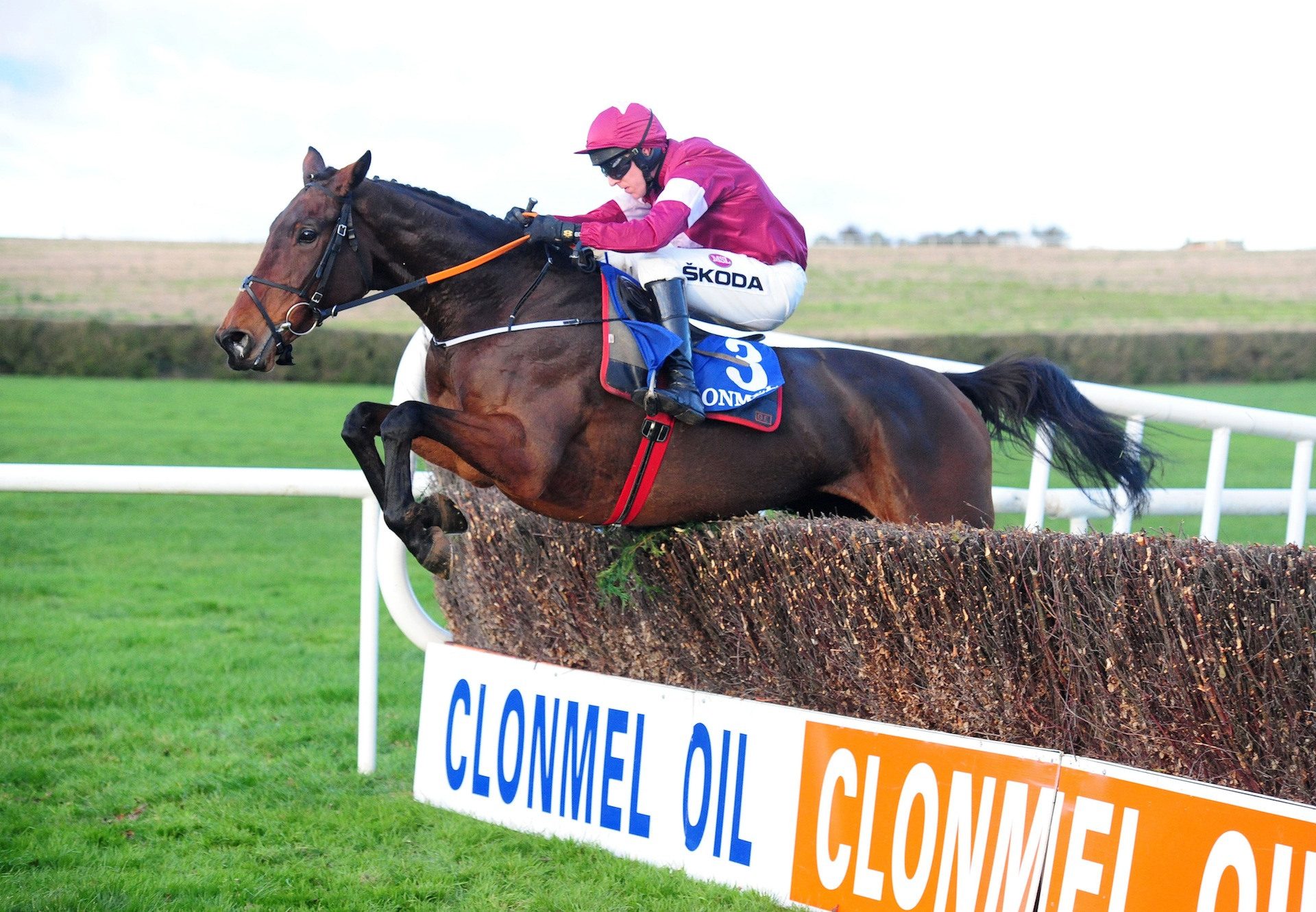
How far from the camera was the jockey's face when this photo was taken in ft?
13.1

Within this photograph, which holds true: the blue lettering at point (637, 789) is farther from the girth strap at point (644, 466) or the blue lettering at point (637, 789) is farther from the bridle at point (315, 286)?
the bridle at point (315, 286)

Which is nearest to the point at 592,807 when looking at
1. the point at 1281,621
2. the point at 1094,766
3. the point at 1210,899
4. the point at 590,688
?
the point at 590,688

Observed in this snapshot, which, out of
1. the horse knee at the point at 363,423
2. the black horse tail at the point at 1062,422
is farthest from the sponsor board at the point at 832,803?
the black horse tail at the point at 1062,422

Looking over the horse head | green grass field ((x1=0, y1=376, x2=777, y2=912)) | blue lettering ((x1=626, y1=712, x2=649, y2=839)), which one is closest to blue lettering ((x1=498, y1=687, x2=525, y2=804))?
green grass field ((x1=0, y1=376, x2=777, y2=912))

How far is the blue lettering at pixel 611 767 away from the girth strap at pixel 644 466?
2.00 ft

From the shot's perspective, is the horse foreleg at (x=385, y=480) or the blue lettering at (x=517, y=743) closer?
the horse foreleg at (x=385, y=480)

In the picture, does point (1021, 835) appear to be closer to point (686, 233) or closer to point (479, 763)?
point (479, 763)

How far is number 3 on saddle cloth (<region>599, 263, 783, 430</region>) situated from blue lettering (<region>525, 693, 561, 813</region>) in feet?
3.47

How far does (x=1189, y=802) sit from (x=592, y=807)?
180cm

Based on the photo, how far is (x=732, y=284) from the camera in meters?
4.06

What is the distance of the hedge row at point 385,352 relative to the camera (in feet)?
84.3

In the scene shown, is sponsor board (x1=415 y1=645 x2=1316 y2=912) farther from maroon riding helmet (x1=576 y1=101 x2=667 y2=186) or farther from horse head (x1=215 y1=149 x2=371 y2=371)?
maroon riding helmet (x1=576 y1=101 x2=667 y2=186)

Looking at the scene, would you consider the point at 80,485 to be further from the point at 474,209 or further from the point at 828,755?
the point at 828,755

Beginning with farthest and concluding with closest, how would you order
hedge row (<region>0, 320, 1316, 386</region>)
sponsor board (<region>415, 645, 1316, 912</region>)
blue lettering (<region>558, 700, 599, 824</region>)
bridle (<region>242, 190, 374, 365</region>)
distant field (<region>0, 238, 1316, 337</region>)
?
distant field (<region>0, 238, 1316, 337</region>)
hedge row (<region>0, 320, 1316, 386</region>)
blue lettering (<region>558, 700, 599, 824</region>)
bridle (<region>242, 190, 374, 365</region>)
sponsor board (<region>415, 645, 1316, 912</region>)
